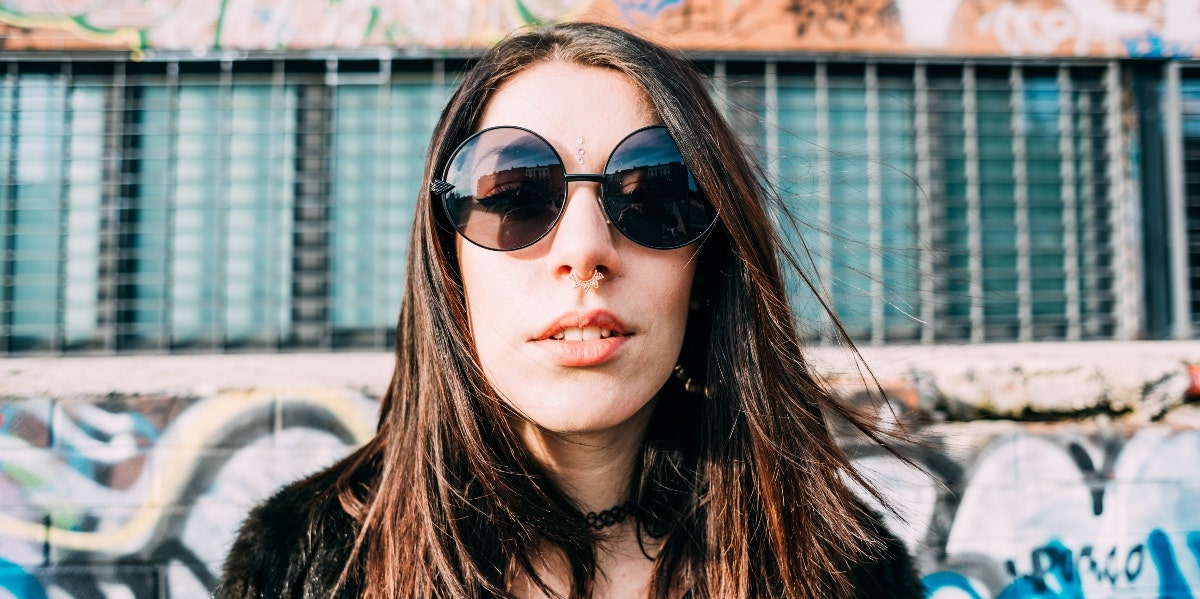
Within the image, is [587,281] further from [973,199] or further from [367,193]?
[973,199]

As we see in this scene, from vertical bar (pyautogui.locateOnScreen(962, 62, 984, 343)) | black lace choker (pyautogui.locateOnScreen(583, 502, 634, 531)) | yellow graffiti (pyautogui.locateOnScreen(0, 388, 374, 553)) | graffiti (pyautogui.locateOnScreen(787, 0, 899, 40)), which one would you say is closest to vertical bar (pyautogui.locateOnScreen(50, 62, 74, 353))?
yellow graffiti (pyautogui.locateOnScreen(0, 388, 374, 553))

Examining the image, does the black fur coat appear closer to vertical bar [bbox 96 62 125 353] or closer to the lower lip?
the lower lip

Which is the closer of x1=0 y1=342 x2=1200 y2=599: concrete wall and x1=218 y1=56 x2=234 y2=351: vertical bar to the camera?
x1=0 y1=342 x2=1200 y2=599: concrete wall

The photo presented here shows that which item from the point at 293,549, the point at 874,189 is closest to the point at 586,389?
the point at 293,549

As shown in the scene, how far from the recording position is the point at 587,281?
0.99 metres

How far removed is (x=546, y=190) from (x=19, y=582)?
8.37 feet

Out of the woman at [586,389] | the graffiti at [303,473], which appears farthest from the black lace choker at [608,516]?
the graffiti at [303,473]

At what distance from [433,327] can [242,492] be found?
1.68 metres

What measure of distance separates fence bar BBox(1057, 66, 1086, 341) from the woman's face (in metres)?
2.67

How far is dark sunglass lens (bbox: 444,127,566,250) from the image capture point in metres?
1.03

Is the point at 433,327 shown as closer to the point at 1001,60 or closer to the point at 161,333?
the point at 161,333

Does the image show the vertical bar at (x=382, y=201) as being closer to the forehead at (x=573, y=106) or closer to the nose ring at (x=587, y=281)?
the forehead at (x=573, y=106)

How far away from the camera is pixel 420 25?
105 inches

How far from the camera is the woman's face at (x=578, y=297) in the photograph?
99 cm
